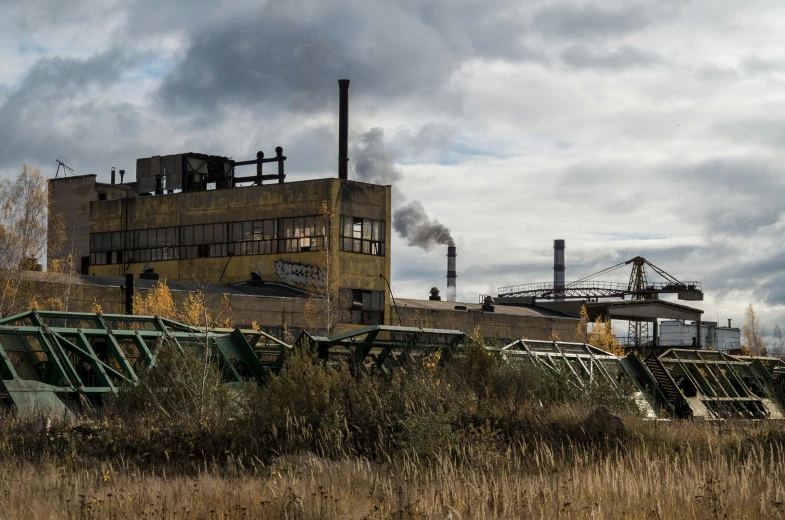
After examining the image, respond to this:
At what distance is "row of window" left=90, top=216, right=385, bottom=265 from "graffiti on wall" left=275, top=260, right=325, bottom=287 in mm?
935

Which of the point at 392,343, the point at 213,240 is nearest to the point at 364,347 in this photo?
the point at 392,343

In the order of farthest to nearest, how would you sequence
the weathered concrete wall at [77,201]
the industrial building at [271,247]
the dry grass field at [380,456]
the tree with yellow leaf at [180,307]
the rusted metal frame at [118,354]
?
the weathered concrete wall at [77,201] < the industrial building at [271,247] < the tree with yellow leaf at [180,307] < the rusted metal frame at [118,354] < the dry grass field at [380,456]

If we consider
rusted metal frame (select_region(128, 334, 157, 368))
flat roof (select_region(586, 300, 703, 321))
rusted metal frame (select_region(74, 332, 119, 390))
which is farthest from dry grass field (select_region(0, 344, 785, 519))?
flat roof (select_region(586, 300, 703, 321))

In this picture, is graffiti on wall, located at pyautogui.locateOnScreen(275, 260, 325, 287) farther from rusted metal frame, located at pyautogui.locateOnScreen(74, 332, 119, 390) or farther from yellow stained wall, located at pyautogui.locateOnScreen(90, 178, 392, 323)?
rusted metal frame, located at pyautogui.locateOnScreen(74, 332, 119, 390)

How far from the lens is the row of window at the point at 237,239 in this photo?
193ft

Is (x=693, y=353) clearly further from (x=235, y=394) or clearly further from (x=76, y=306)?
(x=76, y=306)

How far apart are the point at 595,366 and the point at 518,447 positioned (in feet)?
32.9

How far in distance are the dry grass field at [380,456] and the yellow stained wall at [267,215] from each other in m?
39.6

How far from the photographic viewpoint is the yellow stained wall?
58.3m

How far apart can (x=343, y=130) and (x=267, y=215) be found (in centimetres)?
1097

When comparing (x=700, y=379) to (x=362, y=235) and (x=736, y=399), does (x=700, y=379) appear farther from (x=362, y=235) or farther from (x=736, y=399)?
(x=362, y=235)

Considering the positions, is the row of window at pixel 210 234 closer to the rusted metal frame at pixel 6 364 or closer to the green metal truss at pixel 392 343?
the green metal truss at pixel 392 343

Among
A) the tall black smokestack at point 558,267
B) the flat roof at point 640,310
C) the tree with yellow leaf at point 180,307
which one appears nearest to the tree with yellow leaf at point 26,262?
the tree with yellow leaf at point 180,307

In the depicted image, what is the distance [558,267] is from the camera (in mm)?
122000
